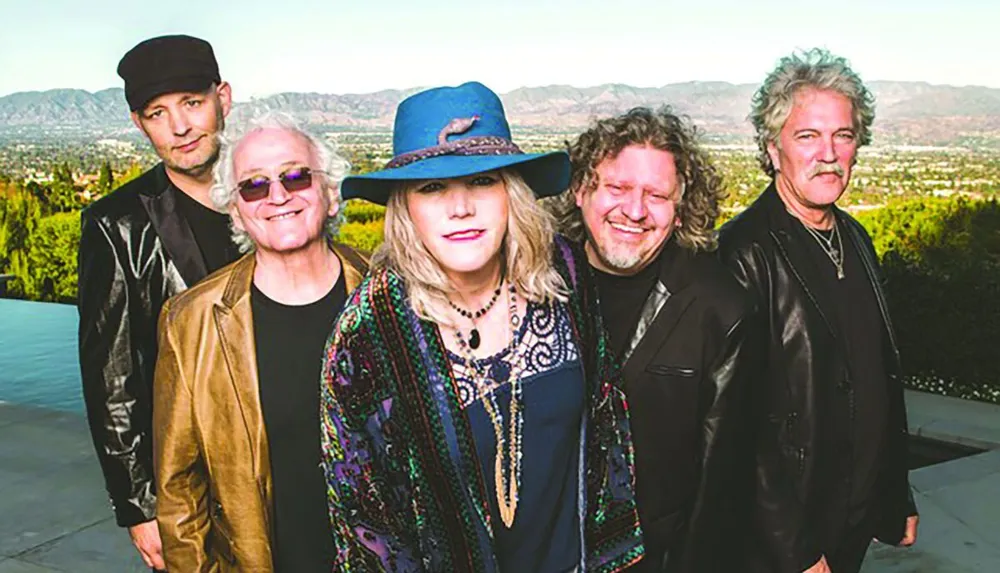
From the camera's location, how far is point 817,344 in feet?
7.95

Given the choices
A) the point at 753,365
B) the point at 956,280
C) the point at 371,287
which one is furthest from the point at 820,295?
the point at 956,280

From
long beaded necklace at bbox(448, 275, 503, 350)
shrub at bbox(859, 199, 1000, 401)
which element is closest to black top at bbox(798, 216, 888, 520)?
long beaded necklace at bbox(448, 275, 503, 350)

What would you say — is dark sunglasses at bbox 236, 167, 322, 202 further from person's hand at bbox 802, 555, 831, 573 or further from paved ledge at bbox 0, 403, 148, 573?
paved ledge at bbox 0, 403, 148, 573

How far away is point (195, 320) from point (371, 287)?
21.8 inches

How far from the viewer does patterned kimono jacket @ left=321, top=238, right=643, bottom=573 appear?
5.85 ft

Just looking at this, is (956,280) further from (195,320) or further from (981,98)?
(195,320)

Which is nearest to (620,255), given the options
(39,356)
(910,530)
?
(910,530)

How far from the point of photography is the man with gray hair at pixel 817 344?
7.89 ft

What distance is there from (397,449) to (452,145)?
595 mm

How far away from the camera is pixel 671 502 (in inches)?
85.8

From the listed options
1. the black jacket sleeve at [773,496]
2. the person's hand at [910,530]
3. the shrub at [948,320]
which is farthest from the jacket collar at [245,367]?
the shrub at [948,320]

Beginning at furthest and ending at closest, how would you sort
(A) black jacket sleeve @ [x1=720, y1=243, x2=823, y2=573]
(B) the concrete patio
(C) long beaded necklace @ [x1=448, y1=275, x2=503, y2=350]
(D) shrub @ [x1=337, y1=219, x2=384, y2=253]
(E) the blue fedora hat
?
(D) shrub @ [x1=337, y1=219, x2=384, y2=253], (B) the concrete patio, (A) black jacket sleeve @ [x1=720, y1=243, x2=823, y2=573], (C) long beaded necklace @ [x1=448, y1=275, x2=503, y2=350], (E) the blue fedora hat

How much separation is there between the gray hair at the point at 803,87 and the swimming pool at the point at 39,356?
548 centimetres

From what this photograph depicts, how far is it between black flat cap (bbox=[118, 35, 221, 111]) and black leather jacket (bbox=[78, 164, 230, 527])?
0.32m
